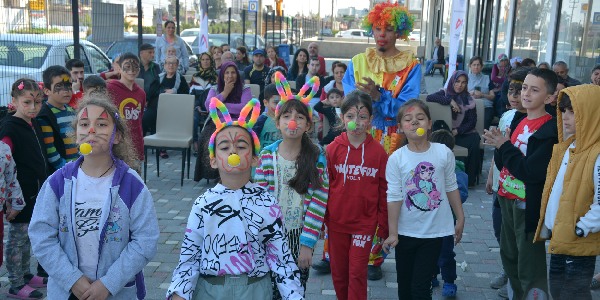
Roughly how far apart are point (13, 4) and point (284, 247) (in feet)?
22.2

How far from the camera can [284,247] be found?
8.68 feet

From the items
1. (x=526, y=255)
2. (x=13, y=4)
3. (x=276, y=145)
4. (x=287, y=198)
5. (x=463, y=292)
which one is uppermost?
(x=13, y=4)

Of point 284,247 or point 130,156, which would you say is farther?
point 130,156

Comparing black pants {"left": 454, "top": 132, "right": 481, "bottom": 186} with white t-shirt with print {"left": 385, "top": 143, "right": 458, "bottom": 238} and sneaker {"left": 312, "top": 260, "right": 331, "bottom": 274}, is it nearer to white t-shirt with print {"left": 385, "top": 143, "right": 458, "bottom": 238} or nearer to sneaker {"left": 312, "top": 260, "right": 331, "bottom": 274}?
sneaker {"left": 312, "top": 260, "right": 331, "bottom": 274}

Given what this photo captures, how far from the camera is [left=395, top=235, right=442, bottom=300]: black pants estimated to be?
3678 millimetres

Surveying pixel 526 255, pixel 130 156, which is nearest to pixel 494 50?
pixel 526 255

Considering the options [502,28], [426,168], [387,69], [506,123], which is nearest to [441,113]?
[387,69]

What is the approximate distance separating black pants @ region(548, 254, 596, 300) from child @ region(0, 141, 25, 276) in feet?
11.4

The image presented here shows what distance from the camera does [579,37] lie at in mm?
10711

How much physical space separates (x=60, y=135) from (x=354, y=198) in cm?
247

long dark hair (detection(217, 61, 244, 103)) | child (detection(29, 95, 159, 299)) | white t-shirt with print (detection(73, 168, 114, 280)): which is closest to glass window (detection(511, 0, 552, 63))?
long dark hair (detection(217, 61, 244, 103))

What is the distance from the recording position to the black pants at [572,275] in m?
3.27

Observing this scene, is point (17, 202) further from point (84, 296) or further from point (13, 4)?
point (13, 4)

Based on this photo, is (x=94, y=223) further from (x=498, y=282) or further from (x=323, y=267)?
(x=498, y=282)
